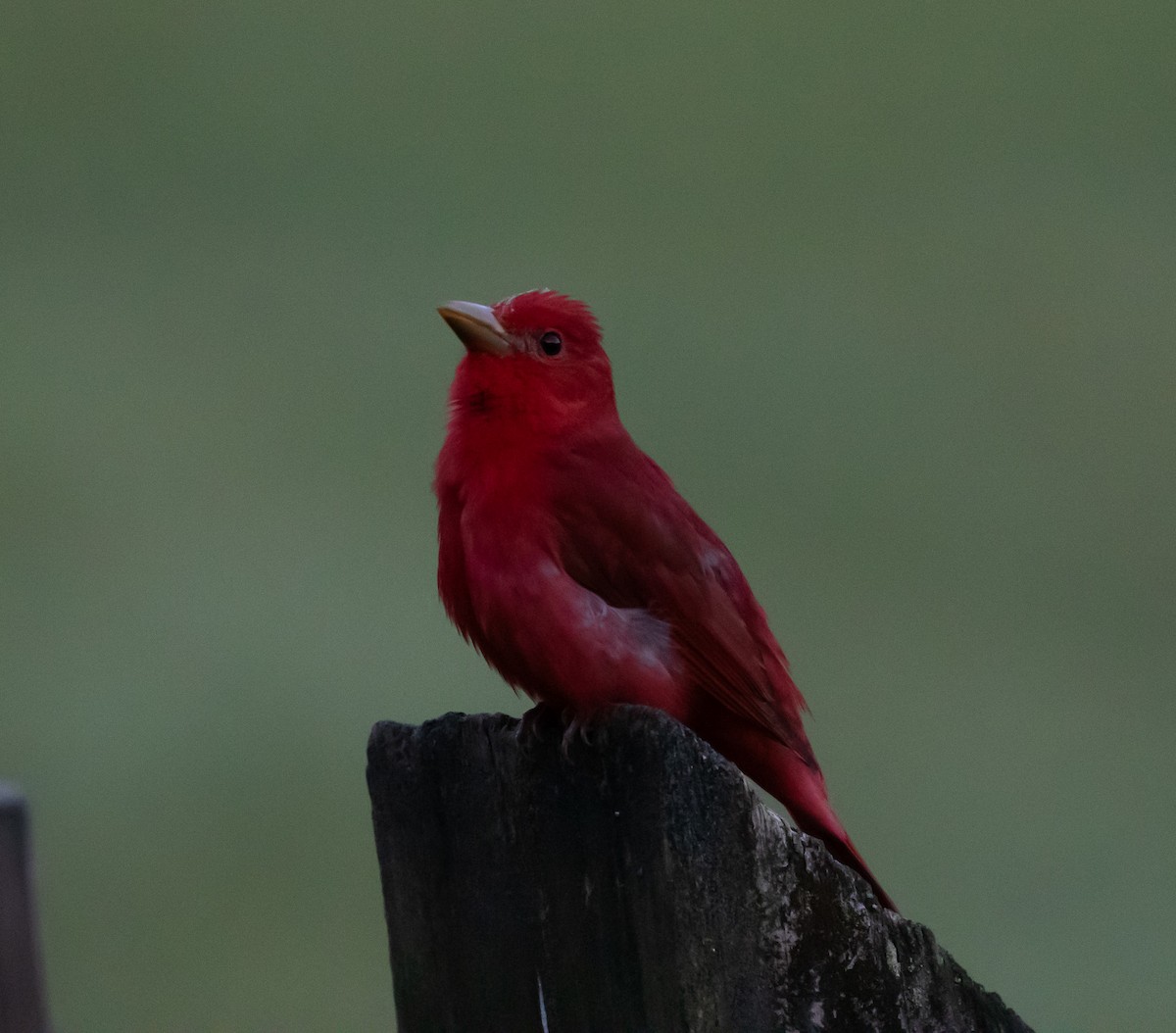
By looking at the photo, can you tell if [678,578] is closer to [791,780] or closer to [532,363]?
[791,780]

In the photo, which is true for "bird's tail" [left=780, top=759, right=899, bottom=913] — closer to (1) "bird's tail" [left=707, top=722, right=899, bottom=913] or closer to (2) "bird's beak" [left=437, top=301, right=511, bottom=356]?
(1) "bird's tail" [left=707, top=722, right=899, bottom=913]

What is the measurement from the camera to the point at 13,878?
2.76m

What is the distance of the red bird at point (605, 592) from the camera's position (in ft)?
8.18

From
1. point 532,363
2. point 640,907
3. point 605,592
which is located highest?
point 532,363

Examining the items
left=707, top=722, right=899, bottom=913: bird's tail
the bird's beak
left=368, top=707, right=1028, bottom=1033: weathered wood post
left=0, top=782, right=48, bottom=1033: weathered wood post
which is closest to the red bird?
left=707, top=722, right=899, bottom=913: bird's tail

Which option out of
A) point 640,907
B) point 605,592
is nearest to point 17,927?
point 605,592

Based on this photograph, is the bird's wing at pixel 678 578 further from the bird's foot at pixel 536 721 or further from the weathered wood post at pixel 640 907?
the weathered wood post at pixel 640 907

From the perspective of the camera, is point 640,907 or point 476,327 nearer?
point 640,907

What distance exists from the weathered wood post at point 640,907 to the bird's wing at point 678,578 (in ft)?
2.38

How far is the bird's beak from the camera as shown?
2.96 meters

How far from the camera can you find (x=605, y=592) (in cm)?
258

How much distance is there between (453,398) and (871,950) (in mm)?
1645

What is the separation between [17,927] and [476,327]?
1374 millimetres

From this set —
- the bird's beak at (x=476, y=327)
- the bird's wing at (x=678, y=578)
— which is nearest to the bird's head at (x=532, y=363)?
the bird's beak at (x=476, y=327)
